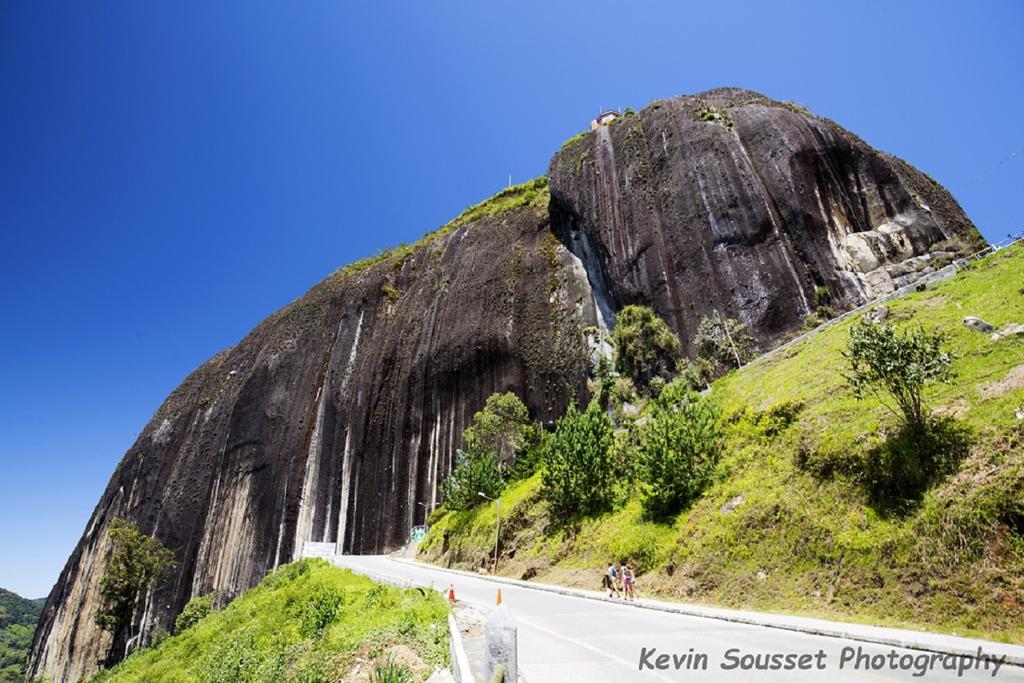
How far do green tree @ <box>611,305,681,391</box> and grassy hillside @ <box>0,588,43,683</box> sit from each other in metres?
86.0

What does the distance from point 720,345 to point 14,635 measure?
204 meters

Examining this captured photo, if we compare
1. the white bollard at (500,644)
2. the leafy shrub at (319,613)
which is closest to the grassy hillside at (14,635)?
the leafy shrub at (319,613)

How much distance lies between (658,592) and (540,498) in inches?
446

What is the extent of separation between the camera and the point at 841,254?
33.6 m

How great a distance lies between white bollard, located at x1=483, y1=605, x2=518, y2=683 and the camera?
507 centimetres

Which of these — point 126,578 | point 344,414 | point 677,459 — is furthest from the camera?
point 344,414

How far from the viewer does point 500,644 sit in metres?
5.13

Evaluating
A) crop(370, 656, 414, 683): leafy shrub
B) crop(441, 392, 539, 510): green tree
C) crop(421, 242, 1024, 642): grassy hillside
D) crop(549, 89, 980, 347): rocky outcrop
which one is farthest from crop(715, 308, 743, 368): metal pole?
crop(370, 656, 414, 683): leafy shrub

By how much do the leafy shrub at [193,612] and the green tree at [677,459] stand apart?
41311 mm

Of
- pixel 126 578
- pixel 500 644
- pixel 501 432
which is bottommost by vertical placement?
pixel 126 578

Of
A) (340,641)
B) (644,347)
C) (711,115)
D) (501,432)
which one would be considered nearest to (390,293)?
(501,432)

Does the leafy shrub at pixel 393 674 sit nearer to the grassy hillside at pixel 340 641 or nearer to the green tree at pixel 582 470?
the grassy hillside at pixel 340 641

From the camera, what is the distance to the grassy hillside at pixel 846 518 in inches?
386

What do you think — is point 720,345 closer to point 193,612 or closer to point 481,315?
point 481,315
